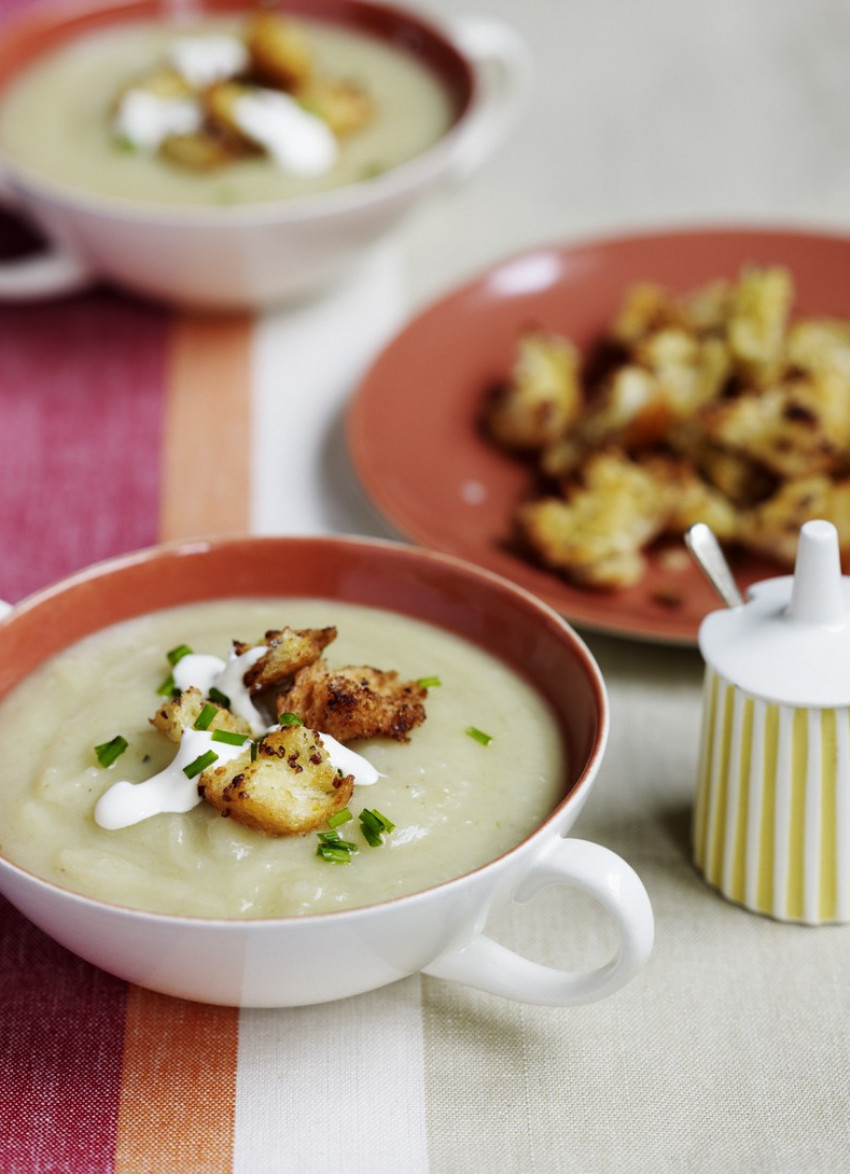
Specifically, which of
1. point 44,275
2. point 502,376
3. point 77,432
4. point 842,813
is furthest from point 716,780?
point 44,275

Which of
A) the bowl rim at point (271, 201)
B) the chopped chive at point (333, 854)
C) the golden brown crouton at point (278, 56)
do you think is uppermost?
the golden brown crouton at point (278, 56)

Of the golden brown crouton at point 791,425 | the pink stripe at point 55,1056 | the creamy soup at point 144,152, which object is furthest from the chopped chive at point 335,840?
the creamy soup at point 144,152

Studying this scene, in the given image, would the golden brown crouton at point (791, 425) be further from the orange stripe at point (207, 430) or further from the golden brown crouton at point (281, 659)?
the golden brown crouton at point (281, 659)

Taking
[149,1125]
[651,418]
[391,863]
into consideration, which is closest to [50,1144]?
[149,1125]

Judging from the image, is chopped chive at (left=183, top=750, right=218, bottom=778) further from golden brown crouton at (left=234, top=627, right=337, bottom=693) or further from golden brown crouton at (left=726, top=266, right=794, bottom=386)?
golden brown crouton at (left=726, top=266, right=794, bottom=386)

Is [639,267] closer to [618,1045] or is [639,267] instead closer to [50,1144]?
[618,1045]

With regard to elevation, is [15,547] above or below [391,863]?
below
